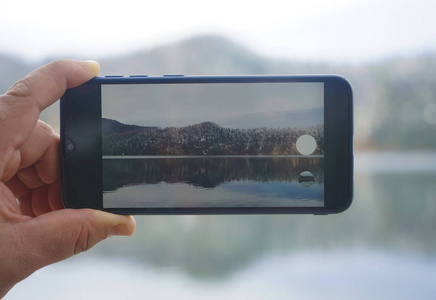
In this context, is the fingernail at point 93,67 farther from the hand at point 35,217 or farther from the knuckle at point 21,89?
the knuckle at point 21,89

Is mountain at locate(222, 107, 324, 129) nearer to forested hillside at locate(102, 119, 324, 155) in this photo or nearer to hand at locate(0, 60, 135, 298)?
forested hillside at locate(102, 119, 324, 155)

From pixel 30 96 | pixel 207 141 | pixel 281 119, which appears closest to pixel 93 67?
pixel 30 96

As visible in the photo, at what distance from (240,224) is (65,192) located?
0.54 m

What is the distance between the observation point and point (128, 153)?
25.5 inches

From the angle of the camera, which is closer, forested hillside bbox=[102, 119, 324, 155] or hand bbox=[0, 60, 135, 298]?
hand bbox=[0, 60, 135, 298]

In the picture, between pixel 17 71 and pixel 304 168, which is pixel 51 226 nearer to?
pixel 304 168

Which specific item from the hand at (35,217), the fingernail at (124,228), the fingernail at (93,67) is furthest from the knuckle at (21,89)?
the fingernail at (124,228)

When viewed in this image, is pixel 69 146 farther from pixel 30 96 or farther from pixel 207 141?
pixel 207 141

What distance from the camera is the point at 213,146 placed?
65 centimetres

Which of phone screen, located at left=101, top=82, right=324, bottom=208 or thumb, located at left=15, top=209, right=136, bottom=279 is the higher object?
phone screen, located at left=101, top=82, right=324, bottom=208

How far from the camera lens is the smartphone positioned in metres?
0.65

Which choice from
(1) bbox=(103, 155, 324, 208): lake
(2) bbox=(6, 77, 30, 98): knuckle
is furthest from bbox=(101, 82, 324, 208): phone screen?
(2) bbox=(6, 77, 30, 98): knuckle

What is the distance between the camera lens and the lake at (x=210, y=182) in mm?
646

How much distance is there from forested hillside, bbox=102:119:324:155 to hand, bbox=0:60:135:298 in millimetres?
121
